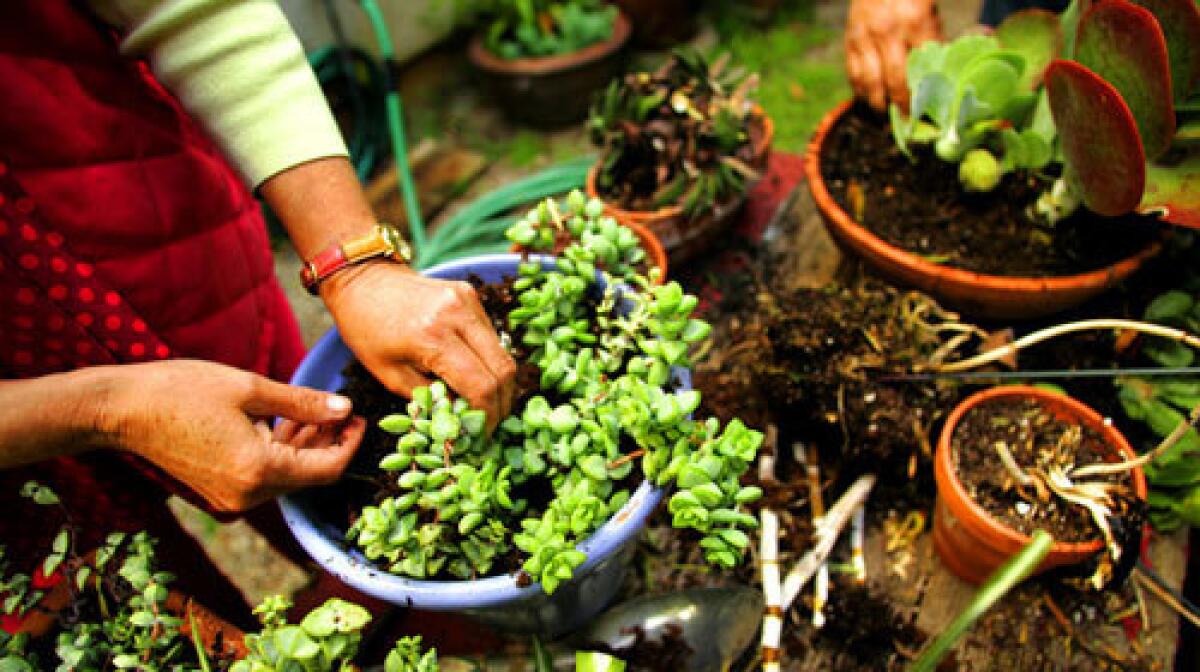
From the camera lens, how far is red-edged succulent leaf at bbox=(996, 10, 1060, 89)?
110cm

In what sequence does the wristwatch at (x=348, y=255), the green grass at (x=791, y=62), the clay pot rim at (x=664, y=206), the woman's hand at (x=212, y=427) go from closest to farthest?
1. the woman's hand at (x=212, y=427)
2. the wristwatch at (x=348, y=255)
3. the clay pot rim at (x=664, y=206)
4. the green grass at (x=791, y=62)

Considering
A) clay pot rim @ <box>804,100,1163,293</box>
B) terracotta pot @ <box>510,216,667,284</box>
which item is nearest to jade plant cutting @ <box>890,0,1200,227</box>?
clay pot rim @ <box>804,100,1163,293</box>

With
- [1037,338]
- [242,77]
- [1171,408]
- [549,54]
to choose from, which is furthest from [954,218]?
[549,54]

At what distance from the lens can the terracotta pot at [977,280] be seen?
1.04 meters

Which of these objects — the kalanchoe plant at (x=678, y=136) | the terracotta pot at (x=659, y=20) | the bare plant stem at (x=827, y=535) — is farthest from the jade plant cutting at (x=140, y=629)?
the terracotta pot at (x=659, y=20)

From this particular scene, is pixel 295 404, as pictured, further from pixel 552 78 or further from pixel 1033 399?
pixel 552 78

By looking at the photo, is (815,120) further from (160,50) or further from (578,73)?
(160,50)

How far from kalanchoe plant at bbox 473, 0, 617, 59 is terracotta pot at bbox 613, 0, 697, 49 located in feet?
0.57

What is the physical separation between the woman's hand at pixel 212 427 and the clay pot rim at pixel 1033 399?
0.76m

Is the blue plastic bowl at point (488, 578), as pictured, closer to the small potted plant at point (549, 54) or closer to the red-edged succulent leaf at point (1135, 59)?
the red-edged succulent leaf at point (1135, 59)

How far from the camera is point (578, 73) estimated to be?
263cm

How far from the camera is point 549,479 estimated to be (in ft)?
2.60

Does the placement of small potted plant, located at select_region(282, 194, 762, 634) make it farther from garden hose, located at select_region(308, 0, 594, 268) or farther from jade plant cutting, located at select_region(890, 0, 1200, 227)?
garden hose, located at select_region(308, 0, 594, 268)

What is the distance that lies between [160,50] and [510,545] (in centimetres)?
70
